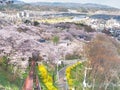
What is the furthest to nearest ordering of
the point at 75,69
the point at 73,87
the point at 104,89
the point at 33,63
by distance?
the point at 75,69 < the point at 104,89 < the point at 73,87 < the point at 33,63

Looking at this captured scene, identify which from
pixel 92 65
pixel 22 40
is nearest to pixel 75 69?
pixel 92 65

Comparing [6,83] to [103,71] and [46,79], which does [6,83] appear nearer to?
[46,79]

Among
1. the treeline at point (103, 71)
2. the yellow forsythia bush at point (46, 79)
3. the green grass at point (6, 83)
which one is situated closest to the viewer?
the green grass at point (6, 83)

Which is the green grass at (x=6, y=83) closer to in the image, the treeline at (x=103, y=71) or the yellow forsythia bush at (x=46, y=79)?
the yellow forsythia bush at (x=46, y=79)

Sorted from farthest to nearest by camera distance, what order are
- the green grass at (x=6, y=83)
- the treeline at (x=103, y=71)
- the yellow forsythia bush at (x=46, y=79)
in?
the treeline at (x=103, y=71), the yellow forsythia bush at (x=46, y=79), the green grass at (x=6, y=83)

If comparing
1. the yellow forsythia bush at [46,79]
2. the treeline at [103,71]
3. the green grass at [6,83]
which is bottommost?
the treeline at [103,71]

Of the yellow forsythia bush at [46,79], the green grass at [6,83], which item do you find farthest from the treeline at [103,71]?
the green grass at [6,83]

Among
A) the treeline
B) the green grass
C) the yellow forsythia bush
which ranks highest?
the green grass

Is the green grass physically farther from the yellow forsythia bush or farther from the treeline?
the treeline

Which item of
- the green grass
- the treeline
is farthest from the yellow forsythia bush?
the treeline

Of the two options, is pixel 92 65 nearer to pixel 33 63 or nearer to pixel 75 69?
pixel 75 69

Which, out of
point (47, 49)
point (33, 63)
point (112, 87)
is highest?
point (33, 63)
